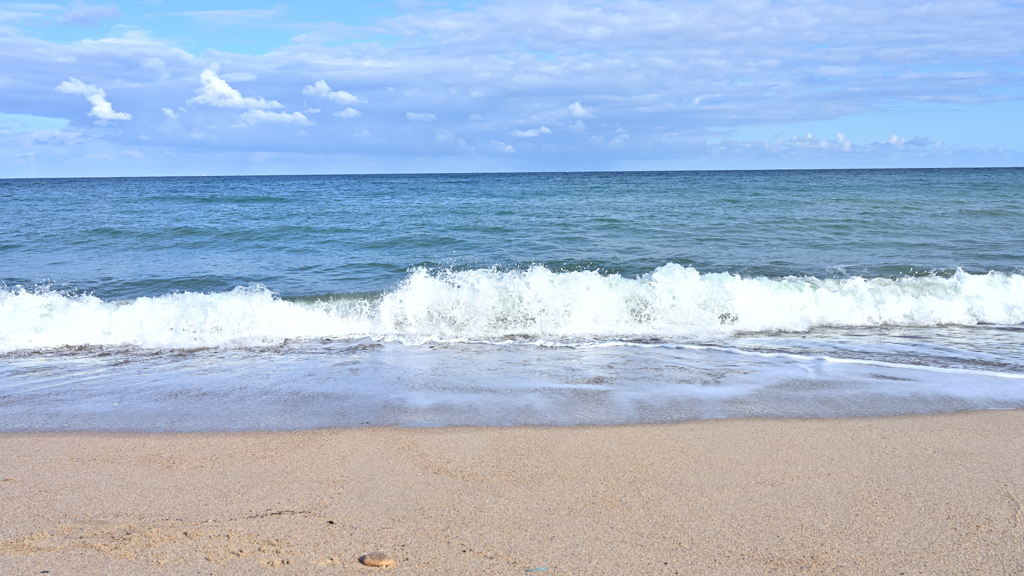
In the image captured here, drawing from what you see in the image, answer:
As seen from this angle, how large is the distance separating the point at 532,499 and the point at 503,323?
5.13 metres

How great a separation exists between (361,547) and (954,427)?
11.6 ft

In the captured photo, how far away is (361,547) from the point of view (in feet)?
8.08

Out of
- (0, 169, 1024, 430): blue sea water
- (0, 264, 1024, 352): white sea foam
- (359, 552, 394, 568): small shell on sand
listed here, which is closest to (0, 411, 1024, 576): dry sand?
(359, 552, 394, 568): small shell on sand

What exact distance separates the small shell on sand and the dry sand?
30 millimetres

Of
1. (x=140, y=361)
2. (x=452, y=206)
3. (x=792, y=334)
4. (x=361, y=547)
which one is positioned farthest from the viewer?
(x=452, y=206)

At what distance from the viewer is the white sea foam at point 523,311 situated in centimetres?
744

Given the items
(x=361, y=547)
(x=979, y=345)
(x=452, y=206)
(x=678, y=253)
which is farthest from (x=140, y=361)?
(x=452, y=206)

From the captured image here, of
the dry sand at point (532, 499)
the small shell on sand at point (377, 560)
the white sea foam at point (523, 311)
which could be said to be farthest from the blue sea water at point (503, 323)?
the small shell on sand at point (377, 560)

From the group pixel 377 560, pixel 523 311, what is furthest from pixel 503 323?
pixel 377 560

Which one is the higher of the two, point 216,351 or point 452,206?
point 452,206

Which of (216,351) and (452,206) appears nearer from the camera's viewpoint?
(216,351)

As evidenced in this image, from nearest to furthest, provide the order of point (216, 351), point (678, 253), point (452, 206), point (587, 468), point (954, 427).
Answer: point (587, 468) → point (954, 427) → point (216, 351) → point (678, 253) → point (452, 206)

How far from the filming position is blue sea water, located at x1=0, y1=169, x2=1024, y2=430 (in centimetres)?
451

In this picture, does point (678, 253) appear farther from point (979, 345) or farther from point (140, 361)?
point (140, 361)
